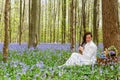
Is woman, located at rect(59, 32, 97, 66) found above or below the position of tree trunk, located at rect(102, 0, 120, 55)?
below

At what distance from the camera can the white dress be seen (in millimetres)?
11648

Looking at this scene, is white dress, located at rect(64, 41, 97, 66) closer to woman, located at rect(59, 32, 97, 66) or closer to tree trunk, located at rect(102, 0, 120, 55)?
woman, located at rect(59, 32, 97, 66)

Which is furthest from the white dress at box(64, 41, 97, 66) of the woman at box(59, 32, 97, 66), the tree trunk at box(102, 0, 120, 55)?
the tree trunk at box(102, 0, 120, 55)

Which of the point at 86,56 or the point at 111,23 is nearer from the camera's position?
the point at 111,23

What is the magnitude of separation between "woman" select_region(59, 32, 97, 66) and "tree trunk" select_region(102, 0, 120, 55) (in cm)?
59

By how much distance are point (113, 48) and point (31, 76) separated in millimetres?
4051

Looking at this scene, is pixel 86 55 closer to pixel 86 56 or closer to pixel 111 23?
pixel 86 56

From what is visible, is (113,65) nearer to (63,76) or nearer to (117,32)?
(117,32)

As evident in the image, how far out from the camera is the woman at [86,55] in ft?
38.1

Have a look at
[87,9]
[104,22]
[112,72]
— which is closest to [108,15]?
[104,22]

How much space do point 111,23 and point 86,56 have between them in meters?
1.54

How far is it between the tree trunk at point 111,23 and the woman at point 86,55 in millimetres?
592

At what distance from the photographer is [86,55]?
39.3ft

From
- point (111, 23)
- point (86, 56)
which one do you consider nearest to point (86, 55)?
point (86, 56)
